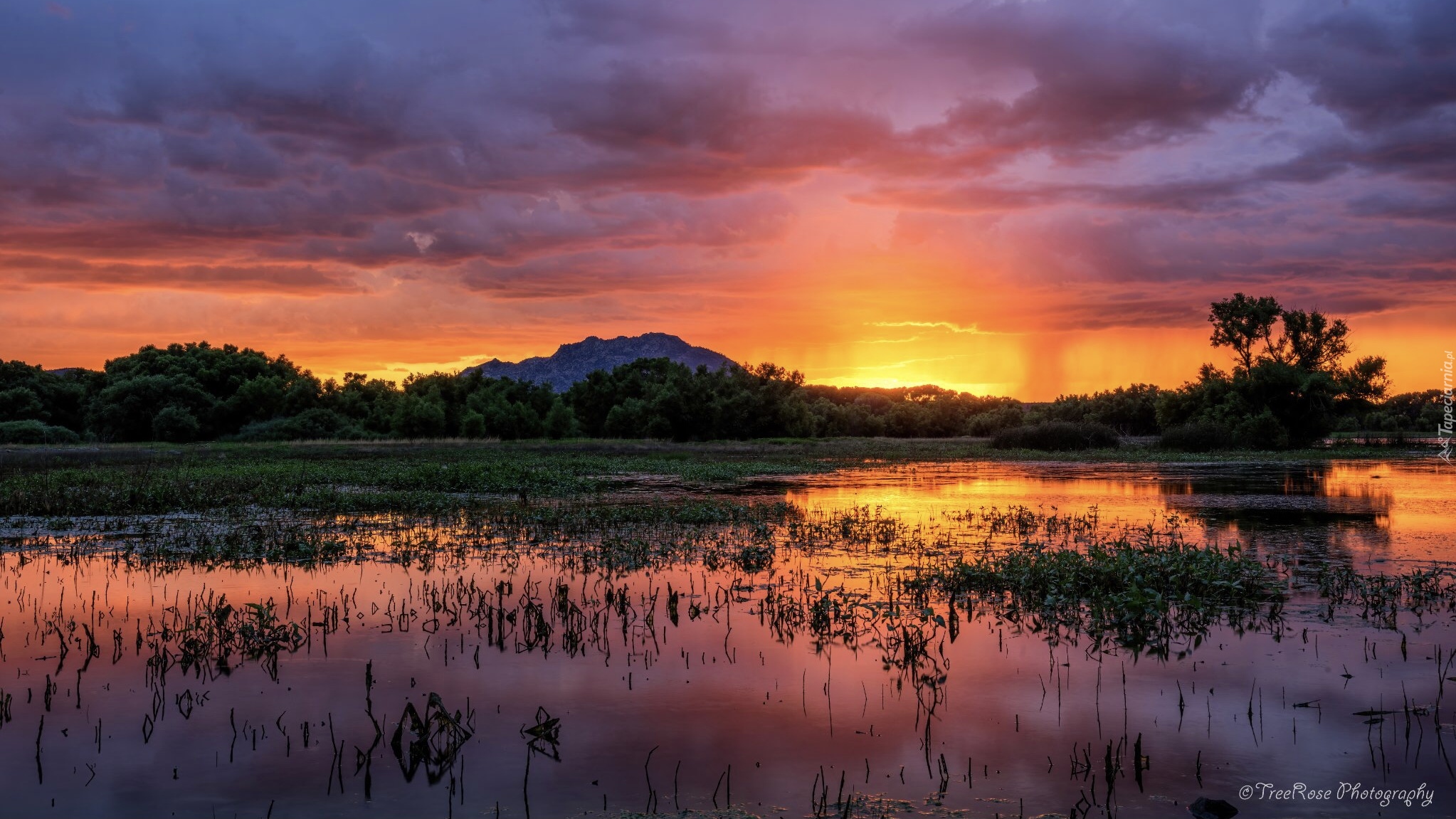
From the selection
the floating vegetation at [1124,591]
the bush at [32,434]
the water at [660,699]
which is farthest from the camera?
the bush at [32,434]

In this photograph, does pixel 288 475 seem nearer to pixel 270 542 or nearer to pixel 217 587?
pixel 270 542

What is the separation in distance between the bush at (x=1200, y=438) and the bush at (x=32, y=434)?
336ft

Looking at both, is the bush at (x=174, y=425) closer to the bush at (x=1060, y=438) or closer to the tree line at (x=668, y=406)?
the tree line at (x=668, y=406)

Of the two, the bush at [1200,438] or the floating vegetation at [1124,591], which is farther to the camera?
the bush at [1200,438]

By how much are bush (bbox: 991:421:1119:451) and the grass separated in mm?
2713

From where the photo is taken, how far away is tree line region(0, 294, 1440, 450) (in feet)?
285

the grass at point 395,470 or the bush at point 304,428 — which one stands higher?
the bush at point 304,428

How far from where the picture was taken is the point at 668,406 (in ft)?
368

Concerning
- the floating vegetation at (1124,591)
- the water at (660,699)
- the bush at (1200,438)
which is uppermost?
the bush at (1200,438)

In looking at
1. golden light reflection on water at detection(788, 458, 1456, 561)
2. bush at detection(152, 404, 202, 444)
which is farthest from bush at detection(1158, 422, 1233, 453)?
bush at detection(152, 404, 202, 444)

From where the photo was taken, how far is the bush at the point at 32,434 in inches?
3268

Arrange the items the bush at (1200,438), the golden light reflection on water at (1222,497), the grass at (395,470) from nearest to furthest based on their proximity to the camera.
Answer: the golden light reflection on water at (1222,497)
the grass at (395,470)
the bush at (1200,438)

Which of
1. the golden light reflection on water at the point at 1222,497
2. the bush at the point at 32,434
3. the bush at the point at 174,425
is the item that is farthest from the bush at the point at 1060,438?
the bush at the point at 32,434

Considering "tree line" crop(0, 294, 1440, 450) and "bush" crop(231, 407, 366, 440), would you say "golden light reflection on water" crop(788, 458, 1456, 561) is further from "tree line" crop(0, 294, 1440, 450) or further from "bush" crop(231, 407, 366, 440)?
"bush" crop(231, 407, 366, 440)
